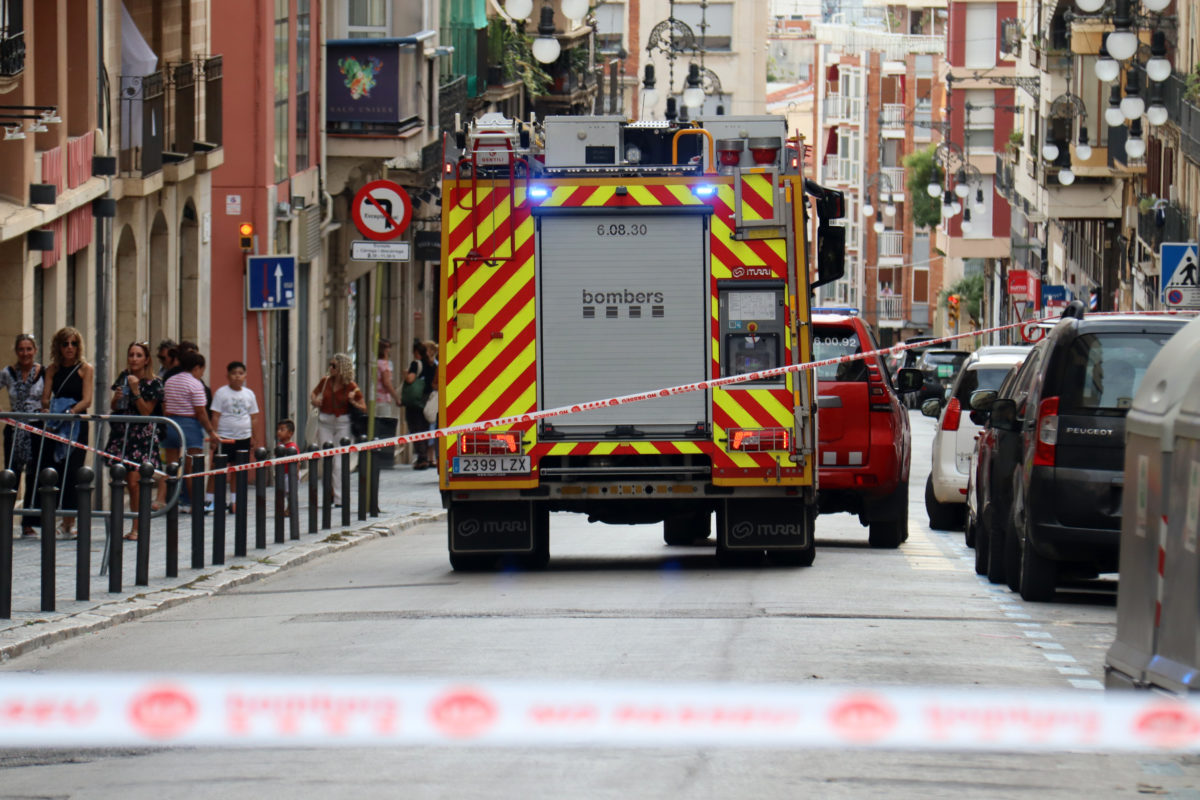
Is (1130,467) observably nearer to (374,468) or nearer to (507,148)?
(507,148)

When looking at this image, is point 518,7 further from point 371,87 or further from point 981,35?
point 981,35

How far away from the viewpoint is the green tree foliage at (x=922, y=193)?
99625 mm

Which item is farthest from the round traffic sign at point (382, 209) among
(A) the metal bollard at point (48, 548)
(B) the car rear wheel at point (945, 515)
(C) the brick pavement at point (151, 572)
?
(A) the metal bollard at point (48, 548)

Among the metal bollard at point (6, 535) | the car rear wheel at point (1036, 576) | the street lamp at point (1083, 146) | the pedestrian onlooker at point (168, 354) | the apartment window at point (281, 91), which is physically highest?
the street lamp at point (1083, 146)

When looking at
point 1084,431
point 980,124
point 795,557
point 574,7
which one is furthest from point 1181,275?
point 980,124

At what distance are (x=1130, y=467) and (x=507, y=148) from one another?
844cm

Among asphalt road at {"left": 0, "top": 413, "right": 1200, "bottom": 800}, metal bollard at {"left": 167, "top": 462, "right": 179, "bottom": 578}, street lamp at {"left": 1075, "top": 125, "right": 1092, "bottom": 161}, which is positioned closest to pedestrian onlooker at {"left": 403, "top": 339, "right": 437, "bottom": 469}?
A: asphalt road at {"left": 0, "top": 413, "right": 1200, "bottom": 800}

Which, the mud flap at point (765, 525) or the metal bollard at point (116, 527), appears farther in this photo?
the mud flap at point (765, 525)

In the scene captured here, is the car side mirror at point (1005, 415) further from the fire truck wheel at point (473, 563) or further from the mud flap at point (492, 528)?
the fire truck wheel at point (473, 563)

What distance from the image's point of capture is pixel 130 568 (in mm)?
16609

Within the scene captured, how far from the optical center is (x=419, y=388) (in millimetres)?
33094

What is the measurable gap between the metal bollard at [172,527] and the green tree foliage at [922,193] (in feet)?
273

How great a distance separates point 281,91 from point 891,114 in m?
92.8

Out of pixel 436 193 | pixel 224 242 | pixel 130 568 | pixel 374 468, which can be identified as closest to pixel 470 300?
pixel 130 568
